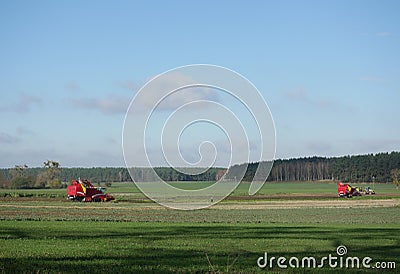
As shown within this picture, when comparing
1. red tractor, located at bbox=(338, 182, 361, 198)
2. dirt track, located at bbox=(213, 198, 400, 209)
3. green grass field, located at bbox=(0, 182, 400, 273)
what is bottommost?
green grass field, located at bbox=(0, 182, 400, 273)

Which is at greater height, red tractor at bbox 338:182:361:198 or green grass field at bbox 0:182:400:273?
red tractor at bbox 338:182:361:198

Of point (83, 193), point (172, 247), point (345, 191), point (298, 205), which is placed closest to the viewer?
point (172, 247)

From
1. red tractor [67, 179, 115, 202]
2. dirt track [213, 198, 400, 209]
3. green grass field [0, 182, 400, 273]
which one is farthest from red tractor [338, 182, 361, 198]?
green grass field [0, 182, 400, 273]

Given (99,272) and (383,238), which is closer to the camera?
(99,272)

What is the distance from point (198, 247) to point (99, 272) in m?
7.77

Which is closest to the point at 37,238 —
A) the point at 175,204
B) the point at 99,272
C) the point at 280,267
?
the point at 99,272

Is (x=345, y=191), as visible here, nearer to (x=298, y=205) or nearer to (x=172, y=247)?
(x=298, y=205)

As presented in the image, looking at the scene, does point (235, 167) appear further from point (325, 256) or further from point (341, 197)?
point (341, 197)

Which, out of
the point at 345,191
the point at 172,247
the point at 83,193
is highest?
the point at 345,191

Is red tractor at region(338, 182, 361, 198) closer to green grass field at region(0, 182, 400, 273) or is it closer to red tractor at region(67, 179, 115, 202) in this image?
red tractor at region(67, 179, 115, 202)

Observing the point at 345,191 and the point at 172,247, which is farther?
the point at 345,191

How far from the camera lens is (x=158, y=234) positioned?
30.4 metres

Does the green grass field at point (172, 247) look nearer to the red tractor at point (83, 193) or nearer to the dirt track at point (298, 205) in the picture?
the dirt track at point (298, 205)

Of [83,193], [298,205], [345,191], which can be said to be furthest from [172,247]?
[345,191]
